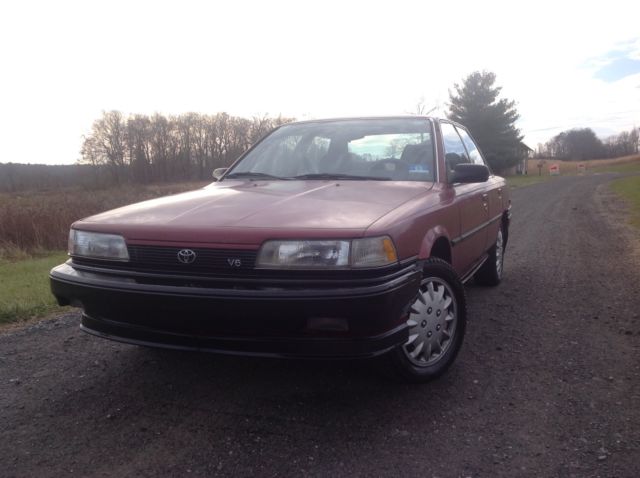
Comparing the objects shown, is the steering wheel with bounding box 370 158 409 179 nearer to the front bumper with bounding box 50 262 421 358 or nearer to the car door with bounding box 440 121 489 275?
the car door with bounding box 440 121 489 275

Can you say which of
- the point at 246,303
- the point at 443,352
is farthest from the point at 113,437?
the point at 443,352

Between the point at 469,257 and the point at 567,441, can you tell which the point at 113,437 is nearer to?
the point at 567,441

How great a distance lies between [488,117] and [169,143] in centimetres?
3018

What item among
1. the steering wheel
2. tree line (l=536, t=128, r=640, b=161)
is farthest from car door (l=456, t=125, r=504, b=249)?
tree line (l=536, t=128, r=640, b=161)

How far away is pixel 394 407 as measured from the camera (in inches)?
112

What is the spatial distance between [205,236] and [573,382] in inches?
90.2

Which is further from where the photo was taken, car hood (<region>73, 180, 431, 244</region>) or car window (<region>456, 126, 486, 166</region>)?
car window (<region>456, 126, 486, 166</region>)

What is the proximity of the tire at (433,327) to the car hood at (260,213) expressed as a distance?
0.53 m

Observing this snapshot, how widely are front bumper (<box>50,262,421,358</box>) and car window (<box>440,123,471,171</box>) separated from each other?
5.26 feet

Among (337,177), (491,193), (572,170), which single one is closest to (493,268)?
(491,193)

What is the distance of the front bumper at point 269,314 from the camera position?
2.43m

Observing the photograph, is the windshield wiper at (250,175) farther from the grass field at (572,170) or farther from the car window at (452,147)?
the grass field at (572,170)

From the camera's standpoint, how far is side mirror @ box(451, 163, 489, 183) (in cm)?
371

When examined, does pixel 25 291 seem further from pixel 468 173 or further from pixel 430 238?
pixel 468 173
